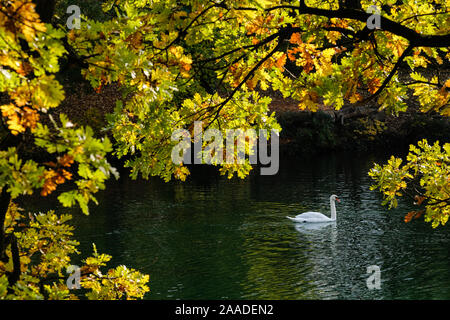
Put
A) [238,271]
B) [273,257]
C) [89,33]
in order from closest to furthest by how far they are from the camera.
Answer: [89,33] → [238,271] → [273,257]

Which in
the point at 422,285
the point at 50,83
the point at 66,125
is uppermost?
the point at 50,83

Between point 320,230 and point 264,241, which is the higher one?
point 320,230

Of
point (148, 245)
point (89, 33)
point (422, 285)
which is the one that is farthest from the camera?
point (148, 245)

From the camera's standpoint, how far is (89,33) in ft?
18.0

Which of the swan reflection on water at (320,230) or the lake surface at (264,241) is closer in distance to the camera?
the lake surface at (264,241)

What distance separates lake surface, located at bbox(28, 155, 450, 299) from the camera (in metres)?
17.7

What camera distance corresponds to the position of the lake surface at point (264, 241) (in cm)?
1770

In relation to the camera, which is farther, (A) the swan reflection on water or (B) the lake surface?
(A) the swan reflection on water

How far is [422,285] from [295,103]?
3652 centimetres

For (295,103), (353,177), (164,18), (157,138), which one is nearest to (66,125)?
(164,18)

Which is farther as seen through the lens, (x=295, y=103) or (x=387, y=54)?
(x=295, y=103)

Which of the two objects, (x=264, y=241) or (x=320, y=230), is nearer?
(x=264, y=241)

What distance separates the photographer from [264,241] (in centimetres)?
2278

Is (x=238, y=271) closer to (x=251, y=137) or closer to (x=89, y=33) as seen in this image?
(x=251, y=137)
